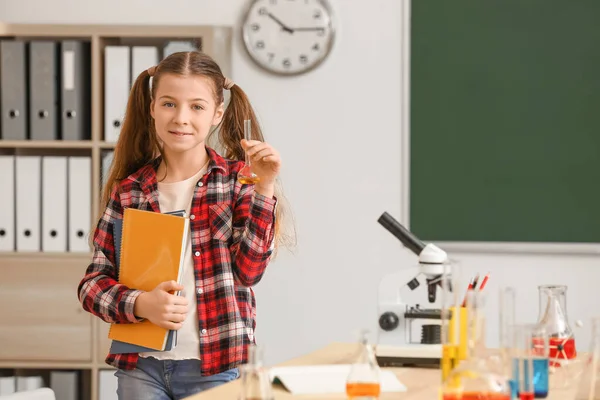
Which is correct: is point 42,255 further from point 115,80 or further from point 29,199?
point 115,80

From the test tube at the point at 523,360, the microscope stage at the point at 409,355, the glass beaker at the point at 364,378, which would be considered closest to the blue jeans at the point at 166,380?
the microscope stage at the point at 409,355

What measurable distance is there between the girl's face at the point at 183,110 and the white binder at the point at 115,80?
1.30m

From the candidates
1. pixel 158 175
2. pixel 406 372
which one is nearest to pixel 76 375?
pixel 158 175

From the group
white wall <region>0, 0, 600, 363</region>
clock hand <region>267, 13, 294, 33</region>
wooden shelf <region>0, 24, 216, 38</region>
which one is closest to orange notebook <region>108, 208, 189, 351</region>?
wooden shelf <region>0, 24, 216, 38</region>

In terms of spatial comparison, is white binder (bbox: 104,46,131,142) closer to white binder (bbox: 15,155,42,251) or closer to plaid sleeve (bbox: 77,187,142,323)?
white binder (bbox: 15,155,42,251)

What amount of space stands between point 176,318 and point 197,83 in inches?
21.1

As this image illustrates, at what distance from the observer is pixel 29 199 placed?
131 inches

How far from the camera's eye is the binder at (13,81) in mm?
3311

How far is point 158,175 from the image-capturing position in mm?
2094

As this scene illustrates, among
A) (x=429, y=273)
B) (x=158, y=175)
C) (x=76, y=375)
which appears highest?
(x=158, y=175)

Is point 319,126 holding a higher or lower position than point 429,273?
higher

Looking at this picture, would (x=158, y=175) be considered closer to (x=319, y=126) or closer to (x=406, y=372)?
(x=406, y=372)

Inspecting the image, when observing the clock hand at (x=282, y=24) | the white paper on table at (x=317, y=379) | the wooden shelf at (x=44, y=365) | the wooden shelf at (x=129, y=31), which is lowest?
the wooden shelf at (x=44, y=365)

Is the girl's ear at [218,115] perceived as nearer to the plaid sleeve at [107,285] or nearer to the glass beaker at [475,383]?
the plaid sleeve at [107,285]
